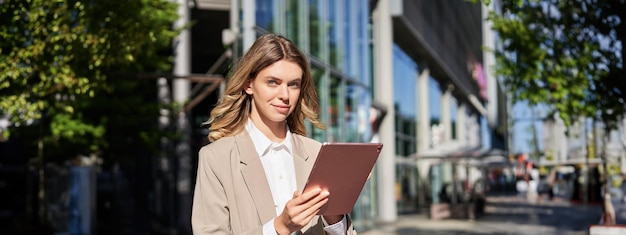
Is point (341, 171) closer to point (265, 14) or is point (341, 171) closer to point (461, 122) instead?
point (265, 14)

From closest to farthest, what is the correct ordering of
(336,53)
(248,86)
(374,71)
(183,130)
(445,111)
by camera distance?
1. (248,86)
2. (336,53)
3. (183,130)
4. (374,71)
5. (445,111)

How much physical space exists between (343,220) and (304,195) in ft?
1.24

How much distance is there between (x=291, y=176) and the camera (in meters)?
3.06

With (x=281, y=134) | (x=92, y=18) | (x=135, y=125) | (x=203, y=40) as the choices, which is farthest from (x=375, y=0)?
(x=281, y=134)

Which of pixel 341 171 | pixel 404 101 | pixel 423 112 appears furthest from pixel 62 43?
pixel 423 112

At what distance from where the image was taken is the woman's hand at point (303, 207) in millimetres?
2646

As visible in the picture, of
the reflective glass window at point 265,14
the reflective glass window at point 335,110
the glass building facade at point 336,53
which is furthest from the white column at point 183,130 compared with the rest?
the reflective glass window at point 265,14

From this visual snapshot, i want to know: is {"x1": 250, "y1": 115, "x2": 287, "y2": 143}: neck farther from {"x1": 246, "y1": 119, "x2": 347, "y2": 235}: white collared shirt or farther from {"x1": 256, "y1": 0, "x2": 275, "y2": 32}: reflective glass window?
{"x1": 256, "y1": 0, "x2": 275, "y2": 32}: reflective glass window

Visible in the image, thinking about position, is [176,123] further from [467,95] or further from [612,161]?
[467,95]

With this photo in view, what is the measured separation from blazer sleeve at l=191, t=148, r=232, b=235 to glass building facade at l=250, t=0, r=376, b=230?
1274 centimetres

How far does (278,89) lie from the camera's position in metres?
2.91

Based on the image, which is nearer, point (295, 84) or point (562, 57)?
point (295, 84)

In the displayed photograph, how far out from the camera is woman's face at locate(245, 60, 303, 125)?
9.53ft

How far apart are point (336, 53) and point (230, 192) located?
19.0 m
